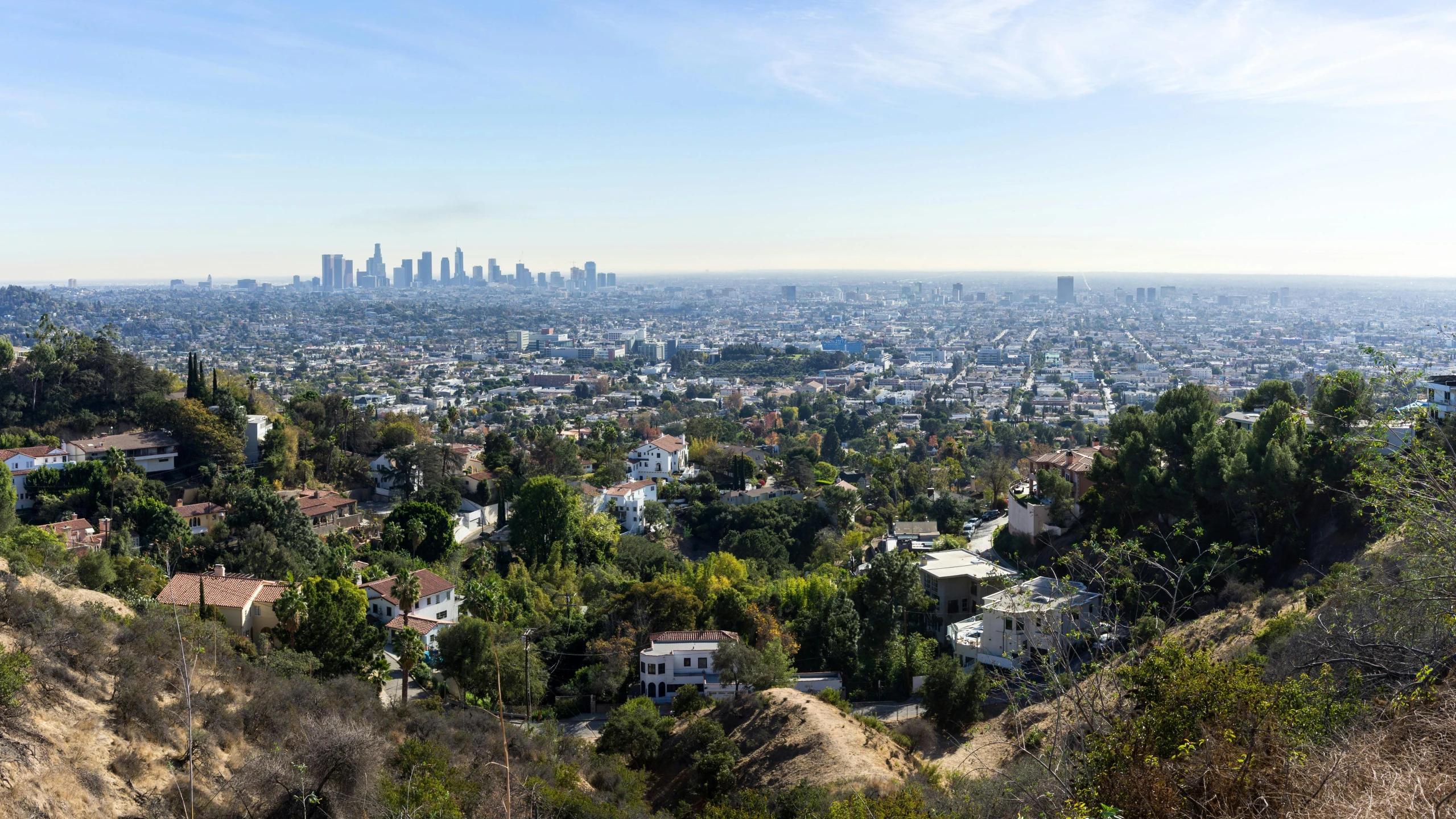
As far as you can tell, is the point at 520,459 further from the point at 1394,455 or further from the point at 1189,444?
the point at 1394,455

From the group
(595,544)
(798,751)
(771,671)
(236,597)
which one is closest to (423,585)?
(236,597)

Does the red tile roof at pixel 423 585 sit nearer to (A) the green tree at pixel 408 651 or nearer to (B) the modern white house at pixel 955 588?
(A) the green tree at pixel 408 651

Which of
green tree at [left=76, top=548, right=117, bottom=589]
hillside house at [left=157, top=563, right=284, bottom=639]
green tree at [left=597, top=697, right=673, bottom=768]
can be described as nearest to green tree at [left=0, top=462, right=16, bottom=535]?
green tree at [left=76, top=548, right=117, bottom=589]

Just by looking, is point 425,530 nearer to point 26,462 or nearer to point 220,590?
point 220,590

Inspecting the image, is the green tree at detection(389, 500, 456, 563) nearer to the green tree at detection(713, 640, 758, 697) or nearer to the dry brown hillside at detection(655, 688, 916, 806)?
the green tree at detection(713, 640, 758, 697)

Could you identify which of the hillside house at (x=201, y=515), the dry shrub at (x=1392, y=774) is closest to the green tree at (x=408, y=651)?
the hillside house at (x=201, y=515)
